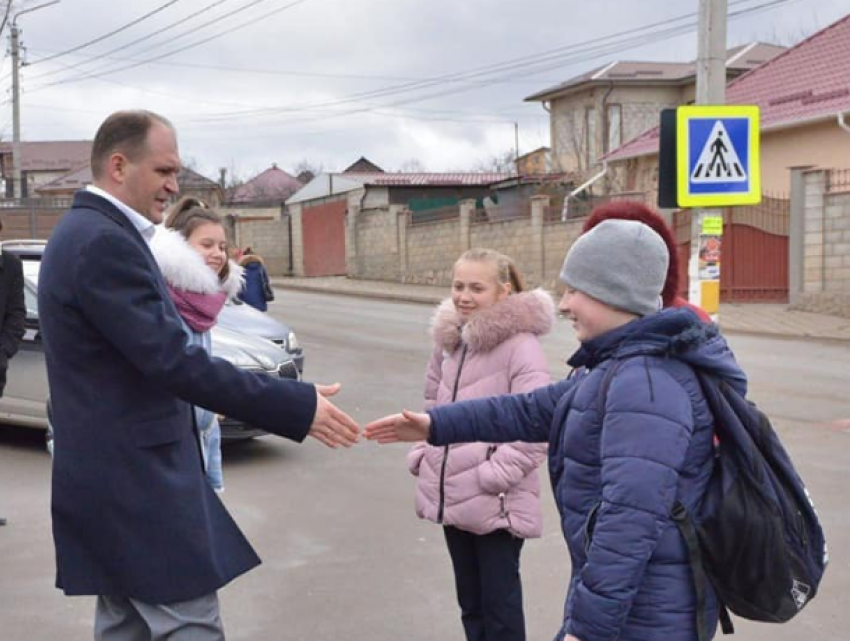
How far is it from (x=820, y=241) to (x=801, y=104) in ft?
19.0

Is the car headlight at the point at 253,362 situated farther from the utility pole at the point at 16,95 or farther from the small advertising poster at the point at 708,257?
the utility pole at the point at 16,95

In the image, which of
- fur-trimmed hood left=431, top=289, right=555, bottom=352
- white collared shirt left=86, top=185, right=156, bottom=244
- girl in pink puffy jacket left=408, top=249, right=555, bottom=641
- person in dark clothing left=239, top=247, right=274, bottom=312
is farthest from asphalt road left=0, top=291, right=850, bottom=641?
person in dark clothing left=239, top=247, right=274, bottom=312

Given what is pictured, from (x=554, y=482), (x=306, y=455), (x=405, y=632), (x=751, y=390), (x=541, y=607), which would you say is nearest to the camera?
(x=554, y=482)

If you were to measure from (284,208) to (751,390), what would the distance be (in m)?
41.2

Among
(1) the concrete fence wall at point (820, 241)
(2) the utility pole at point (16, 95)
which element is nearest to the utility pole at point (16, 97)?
(2) the utility pole at point (16, 95)

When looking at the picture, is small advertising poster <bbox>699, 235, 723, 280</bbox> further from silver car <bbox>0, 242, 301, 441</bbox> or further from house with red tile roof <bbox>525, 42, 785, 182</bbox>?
house with red tile roof <bbox>525, 42, 785, 182</bbox>

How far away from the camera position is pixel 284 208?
51.9 m

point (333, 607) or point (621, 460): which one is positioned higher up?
point (621, 460)

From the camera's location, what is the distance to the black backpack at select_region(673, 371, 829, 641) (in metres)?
2.54

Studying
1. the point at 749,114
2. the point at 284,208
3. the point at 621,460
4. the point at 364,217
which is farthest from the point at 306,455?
the point at 284,208

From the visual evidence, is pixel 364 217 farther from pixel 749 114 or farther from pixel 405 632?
pixel 405 632

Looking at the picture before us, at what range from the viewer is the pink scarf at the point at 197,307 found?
425 centimetres

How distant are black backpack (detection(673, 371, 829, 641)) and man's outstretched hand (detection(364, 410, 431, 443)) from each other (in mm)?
1020

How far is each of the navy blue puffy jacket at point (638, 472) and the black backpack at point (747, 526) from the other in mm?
31
